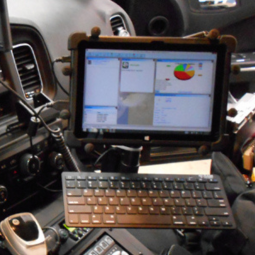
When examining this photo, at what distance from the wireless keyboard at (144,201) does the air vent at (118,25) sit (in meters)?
0.74

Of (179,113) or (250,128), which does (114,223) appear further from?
(250,128)

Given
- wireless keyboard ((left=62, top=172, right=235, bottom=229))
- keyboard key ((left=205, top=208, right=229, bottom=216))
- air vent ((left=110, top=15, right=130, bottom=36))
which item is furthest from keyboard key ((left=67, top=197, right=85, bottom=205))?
air vent ((left=110, top=15, right=130, bottom=36))

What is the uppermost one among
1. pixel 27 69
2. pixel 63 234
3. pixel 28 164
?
pixel 27 69

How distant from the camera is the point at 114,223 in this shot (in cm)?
67

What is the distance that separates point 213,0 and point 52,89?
1024 mm

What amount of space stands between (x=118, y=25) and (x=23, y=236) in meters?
0.94

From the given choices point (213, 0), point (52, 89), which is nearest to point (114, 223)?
point (52, 89)

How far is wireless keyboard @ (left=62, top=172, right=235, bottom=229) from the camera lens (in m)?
0.68

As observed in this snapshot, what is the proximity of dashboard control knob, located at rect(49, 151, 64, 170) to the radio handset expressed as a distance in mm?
183

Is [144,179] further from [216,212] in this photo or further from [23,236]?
[23,236]

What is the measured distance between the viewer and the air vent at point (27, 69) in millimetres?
937

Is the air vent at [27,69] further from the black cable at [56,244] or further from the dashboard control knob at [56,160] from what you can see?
the black cable at [56,244]

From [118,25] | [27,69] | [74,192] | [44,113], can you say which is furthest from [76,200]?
[118,25]

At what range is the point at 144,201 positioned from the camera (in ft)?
2.33
